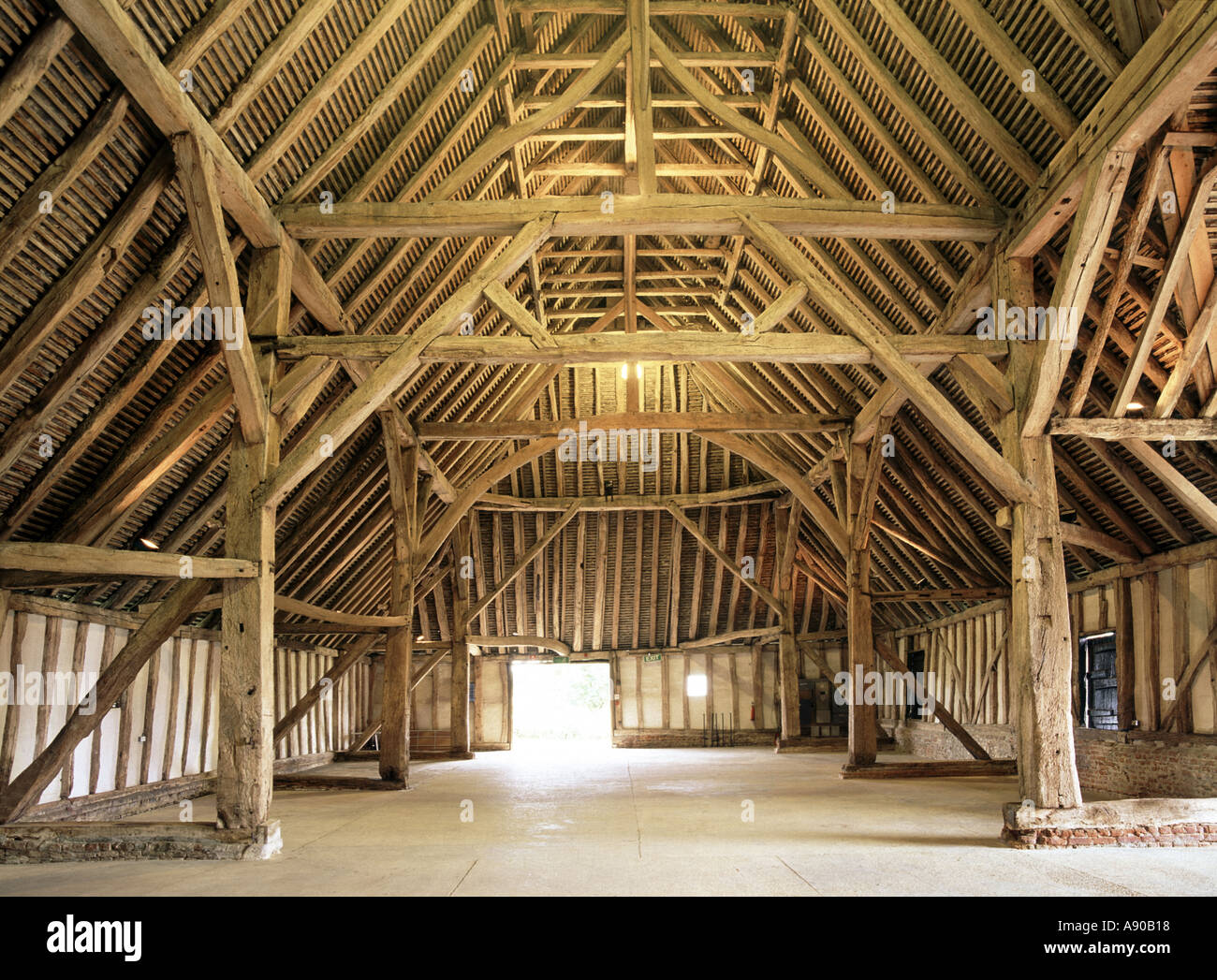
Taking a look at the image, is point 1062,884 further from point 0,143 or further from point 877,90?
point 0,143

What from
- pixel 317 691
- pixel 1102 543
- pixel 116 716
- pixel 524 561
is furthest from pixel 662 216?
pixel 524 561

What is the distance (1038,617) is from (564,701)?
78.6 feet

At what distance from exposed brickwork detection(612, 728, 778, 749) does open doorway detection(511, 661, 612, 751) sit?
739 cm

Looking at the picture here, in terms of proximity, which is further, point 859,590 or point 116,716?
point 859,590

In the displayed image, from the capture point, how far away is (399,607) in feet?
41.0

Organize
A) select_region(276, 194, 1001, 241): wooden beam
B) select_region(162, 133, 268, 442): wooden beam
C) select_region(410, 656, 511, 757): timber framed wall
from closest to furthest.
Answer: select_region(162, 133, 268, 442): wooden beam → select_region(276, 194, 1001, 241): wooden beam → select_region(410, 656, 511, 757): timber framed wall

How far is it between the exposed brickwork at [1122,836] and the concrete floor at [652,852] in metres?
0.14

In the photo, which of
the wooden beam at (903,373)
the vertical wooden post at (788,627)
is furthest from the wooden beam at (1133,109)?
the vertical wooden post at (788,627)

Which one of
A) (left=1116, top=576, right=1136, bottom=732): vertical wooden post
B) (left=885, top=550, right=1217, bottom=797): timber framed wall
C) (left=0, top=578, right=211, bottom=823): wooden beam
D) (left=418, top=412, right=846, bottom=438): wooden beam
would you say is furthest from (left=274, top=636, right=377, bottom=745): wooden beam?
(left=1116, top=576, right=1136, bottom=732): vertical wooden post

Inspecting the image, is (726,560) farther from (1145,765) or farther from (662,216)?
(662,216)

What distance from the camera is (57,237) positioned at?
6520mm

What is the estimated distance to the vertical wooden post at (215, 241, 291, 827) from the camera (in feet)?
23.4

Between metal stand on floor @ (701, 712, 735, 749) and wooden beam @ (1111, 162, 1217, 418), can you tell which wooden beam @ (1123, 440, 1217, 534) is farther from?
metal stand on floor @ (701, 712, 735, 749)

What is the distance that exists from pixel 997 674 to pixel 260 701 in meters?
11.4
